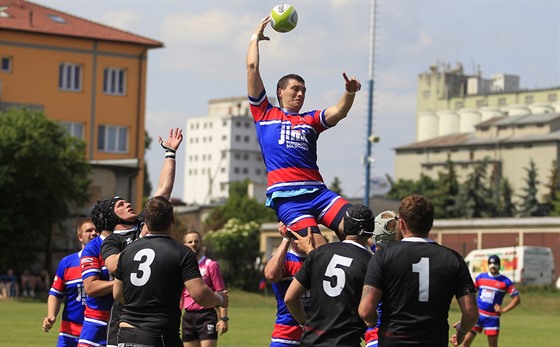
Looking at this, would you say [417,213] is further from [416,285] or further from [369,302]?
[369,302]

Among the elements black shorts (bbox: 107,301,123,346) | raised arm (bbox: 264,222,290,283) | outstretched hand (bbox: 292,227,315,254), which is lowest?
black shorts (bbox: 107,301,123,346)

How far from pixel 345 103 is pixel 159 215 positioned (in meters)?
2.54

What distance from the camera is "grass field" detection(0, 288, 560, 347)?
28836 millimetres

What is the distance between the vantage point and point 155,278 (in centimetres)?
1013

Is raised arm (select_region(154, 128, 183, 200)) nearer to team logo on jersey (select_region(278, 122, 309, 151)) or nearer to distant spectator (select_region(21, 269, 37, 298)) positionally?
team logo on jersey (select_region(278, 122, 309, 151))

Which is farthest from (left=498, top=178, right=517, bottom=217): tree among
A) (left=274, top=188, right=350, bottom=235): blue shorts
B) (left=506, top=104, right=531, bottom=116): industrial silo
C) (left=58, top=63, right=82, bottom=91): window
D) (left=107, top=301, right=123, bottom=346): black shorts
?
(left=107, top=301, right=123, bottom=346): black shorts

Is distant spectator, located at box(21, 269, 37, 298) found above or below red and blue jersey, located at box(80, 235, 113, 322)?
below

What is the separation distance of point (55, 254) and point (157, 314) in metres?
54.4

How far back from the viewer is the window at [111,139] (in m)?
77.0

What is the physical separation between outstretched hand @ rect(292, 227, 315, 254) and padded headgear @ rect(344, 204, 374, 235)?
2.74 feet

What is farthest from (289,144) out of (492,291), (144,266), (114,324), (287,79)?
(492,291)

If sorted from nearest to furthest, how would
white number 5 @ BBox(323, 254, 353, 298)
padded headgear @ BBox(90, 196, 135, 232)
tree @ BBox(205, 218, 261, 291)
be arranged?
white number 5 @ BBox(323, 254, 353, 298)
padded headgear @ BBox(90, 196, 135, 232)
tree @ BBox(205, 218, 261, 291)

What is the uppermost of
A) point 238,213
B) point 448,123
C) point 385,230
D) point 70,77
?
point 448,123

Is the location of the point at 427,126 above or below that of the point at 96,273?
above
